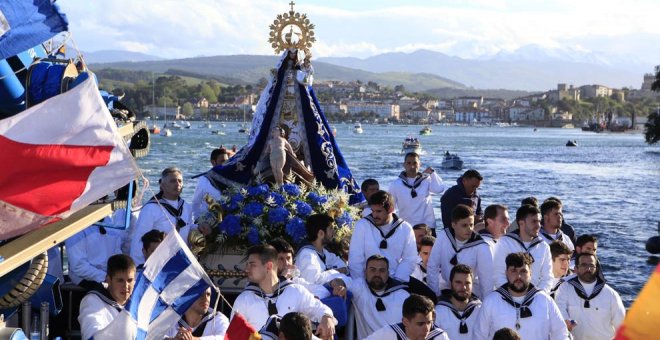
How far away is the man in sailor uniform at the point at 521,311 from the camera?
28.0 ft

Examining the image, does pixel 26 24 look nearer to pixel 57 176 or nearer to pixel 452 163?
pixel 57 176

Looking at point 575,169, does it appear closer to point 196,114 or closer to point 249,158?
point 249,158

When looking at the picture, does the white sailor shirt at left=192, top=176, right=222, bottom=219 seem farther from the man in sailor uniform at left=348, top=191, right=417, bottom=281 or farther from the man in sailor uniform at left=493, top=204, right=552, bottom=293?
the man in sailor uniform at left=493, top=204, right=552, bottom=293

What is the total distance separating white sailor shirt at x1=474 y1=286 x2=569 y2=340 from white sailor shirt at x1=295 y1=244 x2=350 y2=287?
1.24 meters

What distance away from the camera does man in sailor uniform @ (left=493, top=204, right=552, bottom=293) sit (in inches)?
382

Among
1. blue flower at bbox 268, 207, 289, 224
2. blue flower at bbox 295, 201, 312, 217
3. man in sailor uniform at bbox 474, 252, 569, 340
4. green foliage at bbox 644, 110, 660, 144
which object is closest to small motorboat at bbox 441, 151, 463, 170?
green foliage at bbox 644, 110, 660, 144

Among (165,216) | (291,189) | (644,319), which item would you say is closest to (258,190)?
(291,189)

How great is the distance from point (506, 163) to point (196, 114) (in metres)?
114

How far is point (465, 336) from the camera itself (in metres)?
8.73

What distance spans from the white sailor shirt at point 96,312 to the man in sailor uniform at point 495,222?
12.0 ft

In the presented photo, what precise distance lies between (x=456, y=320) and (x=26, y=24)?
14.2 ft

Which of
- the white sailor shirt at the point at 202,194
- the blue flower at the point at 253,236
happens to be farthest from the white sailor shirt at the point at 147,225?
the white sailor shirt at the point at 202,194

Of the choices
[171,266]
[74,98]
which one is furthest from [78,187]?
[171,266]

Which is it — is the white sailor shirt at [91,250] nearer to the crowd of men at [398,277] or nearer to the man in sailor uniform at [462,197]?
the crowd of men at [398,277]
